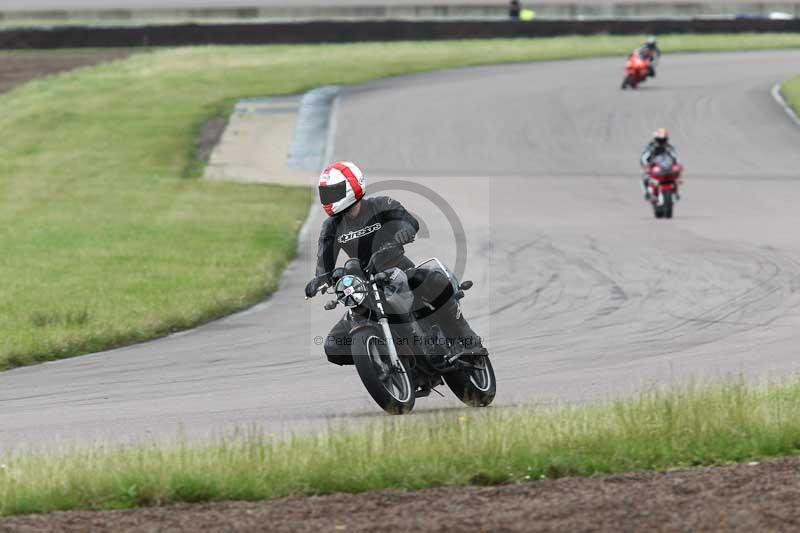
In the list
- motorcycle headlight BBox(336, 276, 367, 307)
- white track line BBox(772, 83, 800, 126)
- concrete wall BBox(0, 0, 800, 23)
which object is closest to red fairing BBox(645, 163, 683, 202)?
white track line BBox(772, 83, 800, 126)

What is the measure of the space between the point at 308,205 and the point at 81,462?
63.6 feet

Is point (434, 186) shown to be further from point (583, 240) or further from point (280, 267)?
point (280, 267)

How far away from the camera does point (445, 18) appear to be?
59.2 meters

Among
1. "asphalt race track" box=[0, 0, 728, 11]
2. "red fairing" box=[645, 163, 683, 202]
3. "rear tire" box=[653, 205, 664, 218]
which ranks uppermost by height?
"asphalt race track" box=[0, 0, 728, 11]

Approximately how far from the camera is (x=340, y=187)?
9.50 meters

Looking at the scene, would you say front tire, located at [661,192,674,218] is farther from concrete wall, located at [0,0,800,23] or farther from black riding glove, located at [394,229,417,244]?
concrete wall, located at [0,0,800,23]

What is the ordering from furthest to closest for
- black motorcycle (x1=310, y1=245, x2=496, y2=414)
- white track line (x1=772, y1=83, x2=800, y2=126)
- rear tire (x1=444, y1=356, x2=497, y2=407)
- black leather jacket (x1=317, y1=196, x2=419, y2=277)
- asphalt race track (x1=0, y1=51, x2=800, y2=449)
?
white track line (x1=772, y1=83, x2=800, y2=126) → asphalt race track (x1=0, y1=51, x2=800, y2=449) → rear tire (x1=444, y1=356, x2=497, y2=407) → black leather jacket (x1=317, y1=196, x2=419, y2=277) → black motorcycle (x1=310, y1=245, x2=496, y2=414)

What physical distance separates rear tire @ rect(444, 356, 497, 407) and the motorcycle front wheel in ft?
1.44

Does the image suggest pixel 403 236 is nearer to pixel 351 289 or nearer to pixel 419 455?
pixel 351 289

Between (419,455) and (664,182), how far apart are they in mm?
17636

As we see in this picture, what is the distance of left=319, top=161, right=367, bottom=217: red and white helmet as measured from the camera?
374 inches

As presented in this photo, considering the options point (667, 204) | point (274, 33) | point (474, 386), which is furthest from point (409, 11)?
point (474, 386)

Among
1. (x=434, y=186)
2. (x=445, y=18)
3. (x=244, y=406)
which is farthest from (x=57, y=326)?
(x=445, y=18)

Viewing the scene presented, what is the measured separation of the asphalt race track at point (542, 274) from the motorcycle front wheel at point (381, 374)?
36cm
